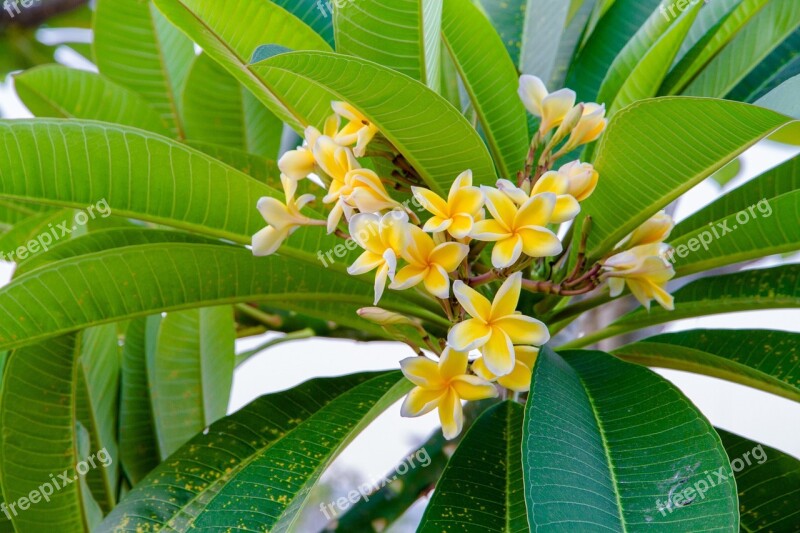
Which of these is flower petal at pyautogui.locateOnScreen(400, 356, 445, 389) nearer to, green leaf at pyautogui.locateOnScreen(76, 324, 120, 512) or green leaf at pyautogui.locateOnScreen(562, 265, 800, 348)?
green leaf at pyautogui.locateOnScreen(562, 265, 800, 348)

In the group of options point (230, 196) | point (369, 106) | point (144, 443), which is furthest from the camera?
point (144, 443)

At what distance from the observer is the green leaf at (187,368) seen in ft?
3.75

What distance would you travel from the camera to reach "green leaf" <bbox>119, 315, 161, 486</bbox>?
1.17 meters

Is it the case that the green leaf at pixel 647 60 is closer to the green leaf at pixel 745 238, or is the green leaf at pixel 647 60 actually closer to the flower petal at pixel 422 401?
the green leaf at pixel 745 238

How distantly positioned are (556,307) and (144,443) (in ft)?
2.13

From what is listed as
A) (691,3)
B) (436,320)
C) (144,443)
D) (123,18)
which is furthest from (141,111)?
(691,3)

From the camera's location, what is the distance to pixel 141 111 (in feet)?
4.21

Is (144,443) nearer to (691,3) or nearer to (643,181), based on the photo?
(643,181)

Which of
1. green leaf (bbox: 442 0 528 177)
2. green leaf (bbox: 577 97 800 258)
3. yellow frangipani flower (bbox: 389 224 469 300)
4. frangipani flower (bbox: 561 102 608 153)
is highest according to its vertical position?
green leaf (bbox: 442 0 528 177)

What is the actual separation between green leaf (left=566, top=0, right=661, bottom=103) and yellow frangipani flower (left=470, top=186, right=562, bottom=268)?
1.63 ft

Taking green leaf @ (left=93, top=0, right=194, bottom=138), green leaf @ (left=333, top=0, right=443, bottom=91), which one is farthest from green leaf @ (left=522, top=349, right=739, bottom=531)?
green leaf @ (left=93, top=0, right=194, bottom=138)

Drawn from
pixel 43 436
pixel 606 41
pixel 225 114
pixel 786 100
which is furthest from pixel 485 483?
pixel 225 114

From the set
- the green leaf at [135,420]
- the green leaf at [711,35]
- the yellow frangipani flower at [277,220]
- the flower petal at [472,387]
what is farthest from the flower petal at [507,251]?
the green leaf at [135,420]

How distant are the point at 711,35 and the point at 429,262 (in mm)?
516
